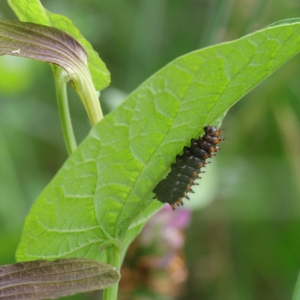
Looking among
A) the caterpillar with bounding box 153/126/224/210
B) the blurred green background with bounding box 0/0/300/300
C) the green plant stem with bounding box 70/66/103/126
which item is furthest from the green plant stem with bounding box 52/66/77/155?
the blurred green background with bounding box 0/0/300/300

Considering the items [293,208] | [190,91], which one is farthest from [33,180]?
[190,91]

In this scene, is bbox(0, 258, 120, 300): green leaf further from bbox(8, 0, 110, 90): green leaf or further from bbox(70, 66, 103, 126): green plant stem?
bbox(8, 0, 110, 90): green leaf

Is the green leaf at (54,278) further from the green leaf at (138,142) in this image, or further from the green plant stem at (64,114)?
the green plant stem at (64,114)

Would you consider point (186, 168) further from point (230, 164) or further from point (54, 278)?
point (230, 164)

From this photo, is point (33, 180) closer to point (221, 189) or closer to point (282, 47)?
point (221, 189)

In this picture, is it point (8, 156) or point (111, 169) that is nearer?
point (111, 169)

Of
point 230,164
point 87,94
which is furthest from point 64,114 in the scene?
point 230,164
